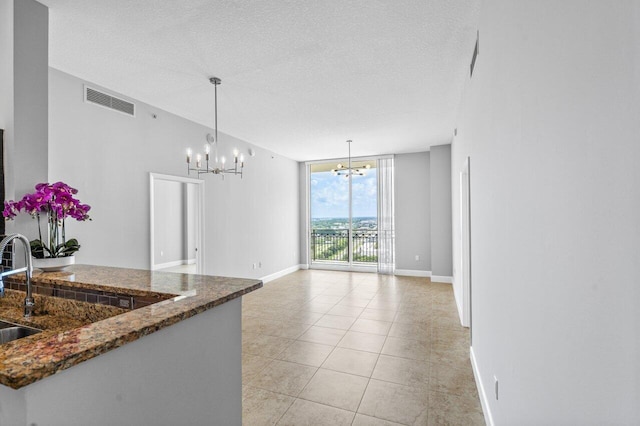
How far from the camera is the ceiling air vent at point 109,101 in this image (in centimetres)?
342

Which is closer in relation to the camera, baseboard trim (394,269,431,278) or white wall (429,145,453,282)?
white wall (429,145,453,282)

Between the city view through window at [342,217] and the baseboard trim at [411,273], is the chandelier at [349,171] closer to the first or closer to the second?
the city view through window at [342,217]

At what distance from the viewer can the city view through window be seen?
7840 millimetres

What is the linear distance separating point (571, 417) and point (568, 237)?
1.62ft

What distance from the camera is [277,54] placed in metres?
2.86

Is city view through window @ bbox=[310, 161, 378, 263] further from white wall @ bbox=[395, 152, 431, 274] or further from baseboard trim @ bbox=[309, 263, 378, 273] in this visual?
white wall @ bbox=[395, 152, 431, 274]

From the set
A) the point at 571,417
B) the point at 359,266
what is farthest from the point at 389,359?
the point at 359,266

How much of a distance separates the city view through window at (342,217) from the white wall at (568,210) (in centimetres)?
605

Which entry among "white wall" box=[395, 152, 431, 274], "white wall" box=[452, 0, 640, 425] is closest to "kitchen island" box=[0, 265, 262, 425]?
"white wall" box=[452, 0, 640, 425]

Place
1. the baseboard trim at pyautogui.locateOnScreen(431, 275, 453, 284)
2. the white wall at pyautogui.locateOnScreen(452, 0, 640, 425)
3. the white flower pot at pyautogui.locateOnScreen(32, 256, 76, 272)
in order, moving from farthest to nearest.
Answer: the baseboard trim at pyautogui.locateOnScreen(431, 275, 453, 284) < the white flower pot at pyautogui.locateOnScreen(32, 256, 76, 272) < the white wall at pyautogui.locateOnScreen(452, 0, 640, 425)

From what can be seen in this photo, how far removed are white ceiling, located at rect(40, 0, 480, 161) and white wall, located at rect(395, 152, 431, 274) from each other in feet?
8.51

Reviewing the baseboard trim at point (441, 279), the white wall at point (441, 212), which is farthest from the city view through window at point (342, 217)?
the baseboard trim at point (441, 279)

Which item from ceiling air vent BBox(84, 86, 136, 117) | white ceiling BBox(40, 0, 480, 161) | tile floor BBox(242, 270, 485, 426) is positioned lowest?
tile floor BBox(242, 270, 485, 426)

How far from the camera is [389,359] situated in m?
3.12
